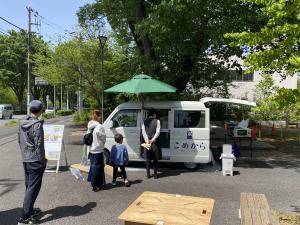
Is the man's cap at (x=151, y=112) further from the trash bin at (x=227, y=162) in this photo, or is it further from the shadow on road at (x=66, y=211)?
the shadow on road at (x=66, y=211)

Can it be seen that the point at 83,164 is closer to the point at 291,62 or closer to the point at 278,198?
the point at 278,198

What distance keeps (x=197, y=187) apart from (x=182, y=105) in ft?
9.62

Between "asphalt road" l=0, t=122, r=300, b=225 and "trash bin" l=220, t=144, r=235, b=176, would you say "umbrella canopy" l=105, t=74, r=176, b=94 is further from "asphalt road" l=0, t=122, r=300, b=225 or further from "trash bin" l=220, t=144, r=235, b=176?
"trash bin" l=220, t=144, r=235, b=176

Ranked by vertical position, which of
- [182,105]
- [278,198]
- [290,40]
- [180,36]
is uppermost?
[180,36]

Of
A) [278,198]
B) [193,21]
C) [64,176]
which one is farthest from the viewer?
[193,21]

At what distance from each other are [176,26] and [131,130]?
4655 millimetres

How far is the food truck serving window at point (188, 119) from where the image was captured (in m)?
11.8

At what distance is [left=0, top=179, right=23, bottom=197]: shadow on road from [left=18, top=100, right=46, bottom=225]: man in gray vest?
89.7 inches

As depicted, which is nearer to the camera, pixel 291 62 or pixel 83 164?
pixel 291 62

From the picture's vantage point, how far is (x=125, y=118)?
12.2 metres

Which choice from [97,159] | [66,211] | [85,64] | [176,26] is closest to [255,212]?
[66,211]

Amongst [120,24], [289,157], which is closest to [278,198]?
[289,157]

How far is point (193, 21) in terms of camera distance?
1492 cm

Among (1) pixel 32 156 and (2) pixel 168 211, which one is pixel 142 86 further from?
(2) pixel 168 211
